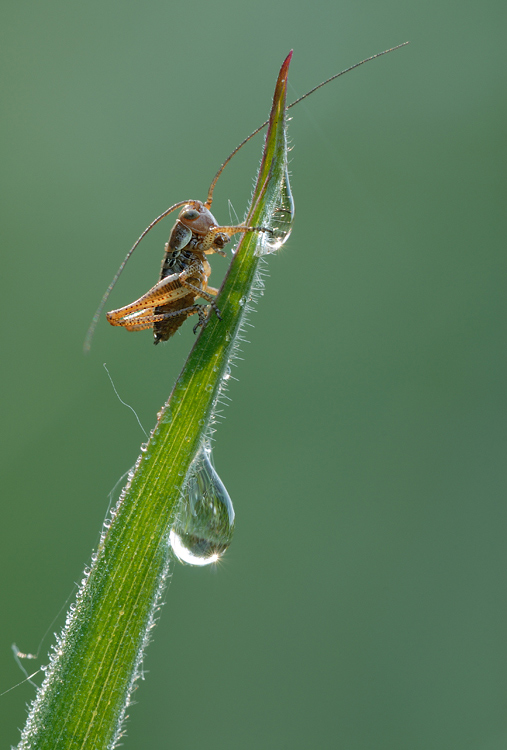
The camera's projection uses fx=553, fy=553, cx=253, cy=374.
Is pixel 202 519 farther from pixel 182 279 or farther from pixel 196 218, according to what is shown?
pixel 196 218

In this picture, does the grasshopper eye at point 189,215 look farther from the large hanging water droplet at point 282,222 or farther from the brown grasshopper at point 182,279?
the large hanging water droplet at point 282,222

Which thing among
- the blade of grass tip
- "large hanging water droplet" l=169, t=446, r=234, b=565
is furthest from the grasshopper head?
the blade of grass tip

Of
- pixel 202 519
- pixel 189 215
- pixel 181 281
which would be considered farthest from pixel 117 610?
pixel 189 215

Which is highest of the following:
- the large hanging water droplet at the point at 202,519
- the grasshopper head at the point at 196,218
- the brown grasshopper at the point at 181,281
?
the grasshopper head at the point at 196,218

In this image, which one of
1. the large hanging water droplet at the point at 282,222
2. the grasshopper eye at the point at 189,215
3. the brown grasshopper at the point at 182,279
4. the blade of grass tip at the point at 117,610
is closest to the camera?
the blade of grass tip at the point at 117,610

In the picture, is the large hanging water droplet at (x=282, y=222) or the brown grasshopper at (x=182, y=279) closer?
the large hanging water droplet at (x=282, y=222)

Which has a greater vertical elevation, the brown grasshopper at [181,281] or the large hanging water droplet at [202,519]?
the brown grasshopper at [181,281]

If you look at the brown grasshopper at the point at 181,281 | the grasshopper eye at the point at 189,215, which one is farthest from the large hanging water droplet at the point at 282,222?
the grasshopper eye at the point at 189,215
